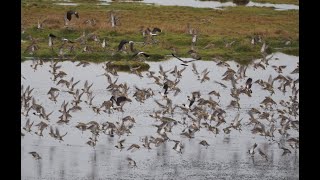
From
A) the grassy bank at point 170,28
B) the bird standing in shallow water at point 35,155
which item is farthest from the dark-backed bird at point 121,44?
the bird standing in shallow water at point 35,155

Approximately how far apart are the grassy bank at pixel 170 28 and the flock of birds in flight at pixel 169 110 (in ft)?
8.91

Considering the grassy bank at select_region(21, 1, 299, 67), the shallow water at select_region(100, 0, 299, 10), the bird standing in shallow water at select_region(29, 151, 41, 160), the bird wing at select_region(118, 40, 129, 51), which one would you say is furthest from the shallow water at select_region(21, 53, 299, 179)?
the shallow water at select_region(100, 0, 299, 10)

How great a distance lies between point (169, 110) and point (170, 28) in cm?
963

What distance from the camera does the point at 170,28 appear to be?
30.7 m

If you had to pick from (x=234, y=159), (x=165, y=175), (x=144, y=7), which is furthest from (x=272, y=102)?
(x=144, y=7)

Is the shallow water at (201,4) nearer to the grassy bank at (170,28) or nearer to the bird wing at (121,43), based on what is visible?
the grassy bank at (170,28)

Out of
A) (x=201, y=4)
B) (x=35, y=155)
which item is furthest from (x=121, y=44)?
(x=201, y=4)

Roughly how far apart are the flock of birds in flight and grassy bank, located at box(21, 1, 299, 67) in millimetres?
2716

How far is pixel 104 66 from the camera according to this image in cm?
2652

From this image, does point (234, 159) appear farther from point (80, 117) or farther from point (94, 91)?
point (94, 91)

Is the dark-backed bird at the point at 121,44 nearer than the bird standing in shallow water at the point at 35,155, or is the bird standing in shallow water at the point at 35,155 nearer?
the bird standing in shallow water at the point at 35,155

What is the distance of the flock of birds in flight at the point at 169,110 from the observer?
65.3 feet

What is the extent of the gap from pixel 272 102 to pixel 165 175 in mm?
5207

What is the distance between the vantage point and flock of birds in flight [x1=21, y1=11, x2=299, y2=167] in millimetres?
19891
